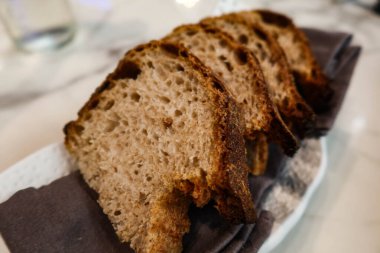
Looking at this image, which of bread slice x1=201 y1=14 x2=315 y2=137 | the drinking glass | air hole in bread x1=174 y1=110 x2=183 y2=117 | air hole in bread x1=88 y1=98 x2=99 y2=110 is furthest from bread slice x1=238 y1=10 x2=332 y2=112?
the drinking glass

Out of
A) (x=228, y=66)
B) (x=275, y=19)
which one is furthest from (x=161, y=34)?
(x=228, y=66)

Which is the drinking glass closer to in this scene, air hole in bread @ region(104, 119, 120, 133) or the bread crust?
air hole in bread @ region(104, 119, 120, 133)

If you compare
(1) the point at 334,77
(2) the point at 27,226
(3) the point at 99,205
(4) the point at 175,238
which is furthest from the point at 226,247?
(1) the point at 334,77

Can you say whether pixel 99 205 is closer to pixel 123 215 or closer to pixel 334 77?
pixel 123 215

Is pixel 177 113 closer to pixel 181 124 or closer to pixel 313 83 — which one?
pixel 181 124

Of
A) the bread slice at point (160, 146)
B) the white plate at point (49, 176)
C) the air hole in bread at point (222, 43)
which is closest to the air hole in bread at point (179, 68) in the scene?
the bread slice at point (160, 146)

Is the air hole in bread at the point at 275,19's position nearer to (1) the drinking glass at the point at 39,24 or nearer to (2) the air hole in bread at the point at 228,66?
(2) the air hole in bread at the point at 228,66

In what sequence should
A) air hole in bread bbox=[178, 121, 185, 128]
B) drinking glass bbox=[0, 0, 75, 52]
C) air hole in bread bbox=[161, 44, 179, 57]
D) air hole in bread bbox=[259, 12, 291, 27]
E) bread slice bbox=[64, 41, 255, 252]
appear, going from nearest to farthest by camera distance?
bread slice bbox=[64, 41, 255, 252] → air hole in bread bbox=[178, 121, 185, 128] → air hole in bread bbox=[161, 44, 179, 57] → air hole in bread bbox=[259, 12, 291, 27] → drinking glass bbox=[0, 0, 75, 52]
